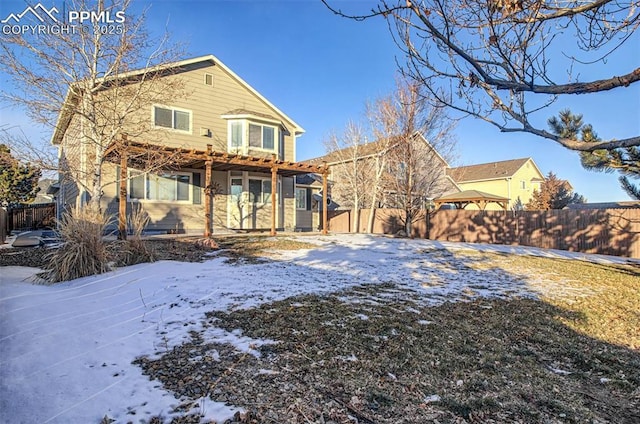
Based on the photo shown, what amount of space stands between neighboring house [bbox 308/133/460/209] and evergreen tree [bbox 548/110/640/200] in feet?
29.4

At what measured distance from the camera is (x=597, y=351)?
3682mm

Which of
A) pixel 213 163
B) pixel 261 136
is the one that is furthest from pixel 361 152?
pixel 213 163

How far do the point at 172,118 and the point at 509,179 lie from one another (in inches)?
1070

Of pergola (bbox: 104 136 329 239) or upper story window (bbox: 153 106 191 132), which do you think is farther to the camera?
upper story window (bbox: 153 106 191 132)

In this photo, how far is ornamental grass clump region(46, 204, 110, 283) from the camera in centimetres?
599

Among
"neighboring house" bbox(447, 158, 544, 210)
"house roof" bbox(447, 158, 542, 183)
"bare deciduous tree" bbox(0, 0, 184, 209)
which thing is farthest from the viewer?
"house roof" bbox(447, 158, 542, 183)

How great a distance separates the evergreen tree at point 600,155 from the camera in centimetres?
541

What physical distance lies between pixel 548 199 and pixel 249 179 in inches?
794

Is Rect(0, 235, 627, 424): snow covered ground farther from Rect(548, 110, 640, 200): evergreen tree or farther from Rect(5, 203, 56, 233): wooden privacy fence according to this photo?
Rect(5, 203, 56, 233): wooden privacy fence

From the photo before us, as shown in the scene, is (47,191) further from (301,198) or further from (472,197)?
(472,197)

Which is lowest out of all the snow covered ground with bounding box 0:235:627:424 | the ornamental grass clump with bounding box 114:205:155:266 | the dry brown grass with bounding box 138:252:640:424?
the dry brown grass with bounding box 138:252:640:424

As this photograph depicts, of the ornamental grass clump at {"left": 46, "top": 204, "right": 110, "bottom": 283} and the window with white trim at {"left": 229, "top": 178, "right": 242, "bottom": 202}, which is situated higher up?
the window with white trim at {"left": 229, "top": 178, "right": 242, "bottom": 202}

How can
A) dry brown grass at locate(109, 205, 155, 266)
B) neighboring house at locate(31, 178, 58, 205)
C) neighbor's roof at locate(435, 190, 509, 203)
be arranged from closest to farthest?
dry brown grass at locate(109, 205, 155, 266), neighbor's roof at locate(435, 190, 509, 203), neighboring house at locate(31, 178, 58, 205)

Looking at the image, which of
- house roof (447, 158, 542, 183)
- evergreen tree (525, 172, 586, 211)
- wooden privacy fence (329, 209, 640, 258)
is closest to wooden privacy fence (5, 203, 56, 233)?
wooden privacy fence (329, 209, 640, 258)
